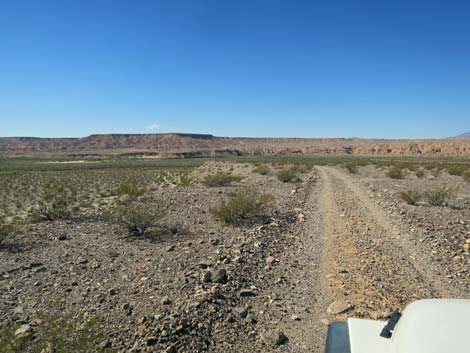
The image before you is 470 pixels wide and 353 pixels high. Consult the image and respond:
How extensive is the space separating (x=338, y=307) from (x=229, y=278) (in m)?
2.11

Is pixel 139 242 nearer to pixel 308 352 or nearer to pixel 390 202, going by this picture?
pixel 308 352

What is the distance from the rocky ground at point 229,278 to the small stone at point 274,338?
0.05 ft

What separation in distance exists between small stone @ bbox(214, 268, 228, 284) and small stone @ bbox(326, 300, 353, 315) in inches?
78.8

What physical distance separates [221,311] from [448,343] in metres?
4.08

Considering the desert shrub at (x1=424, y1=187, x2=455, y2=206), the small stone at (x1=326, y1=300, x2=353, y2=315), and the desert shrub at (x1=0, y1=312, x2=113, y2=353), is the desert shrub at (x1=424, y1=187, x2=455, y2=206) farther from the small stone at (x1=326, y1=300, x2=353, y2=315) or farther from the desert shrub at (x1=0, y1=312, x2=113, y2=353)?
the desert shrub at (x1=0, y1=312, x2=113, y2=353)

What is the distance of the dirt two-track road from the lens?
5.44m

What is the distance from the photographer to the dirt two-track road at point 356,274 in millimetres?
5441

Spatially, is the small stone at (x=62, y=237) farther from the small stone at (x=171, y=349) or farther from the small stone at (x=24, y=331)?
the small stone at (x=171, y=349)

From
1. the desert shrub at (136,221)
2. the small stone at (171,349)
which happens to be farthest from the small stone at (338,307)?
the desert shrub at (136,221)

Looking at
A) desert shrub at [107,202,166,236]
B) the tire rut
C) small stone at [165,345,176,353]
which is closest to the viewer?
small stone at [165,345,176,353]

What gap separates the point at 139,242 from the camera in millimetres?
9812

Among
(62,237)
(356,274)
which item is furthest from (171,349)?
(62,237)

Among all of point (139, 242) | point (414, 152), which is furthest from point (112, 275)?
point (414, 152)

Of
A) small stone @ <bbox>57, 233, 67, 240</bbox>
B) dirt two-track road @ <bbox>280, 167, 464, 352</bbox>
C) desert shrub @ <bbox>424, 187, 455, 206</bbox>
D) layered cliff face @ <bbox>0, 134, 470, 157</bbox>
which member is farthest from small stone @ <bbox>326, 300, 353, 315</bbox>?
layered cliff face @ <bbox>0, 134, 470, 157</bbox>
